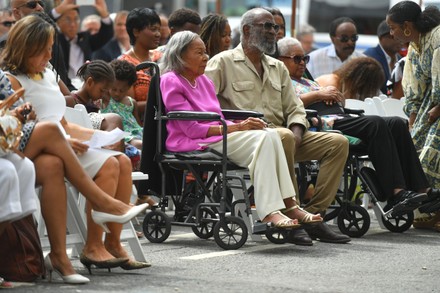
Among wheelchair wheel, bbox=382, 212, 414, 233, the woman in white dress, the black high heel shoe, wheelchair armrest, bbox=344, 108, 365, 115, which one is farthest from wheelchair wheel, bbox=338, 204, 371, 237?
the black high heel shoe

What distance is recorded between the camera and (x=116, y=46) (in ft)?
52.3

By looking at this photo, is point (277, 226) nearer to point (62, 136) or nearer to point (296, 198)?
point (296, 198)

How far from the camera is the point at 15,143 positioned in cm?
706

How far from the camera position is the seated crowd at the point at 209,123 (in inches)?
292

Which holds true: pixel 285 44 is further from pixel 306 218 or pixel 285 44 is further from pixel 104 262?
pixel 104 262

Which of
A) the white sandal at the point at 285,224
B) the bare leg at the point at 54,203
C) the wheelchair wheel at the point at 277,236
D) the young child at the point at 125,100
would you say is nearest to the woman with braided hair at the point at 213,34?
the young child at the point at 125,100

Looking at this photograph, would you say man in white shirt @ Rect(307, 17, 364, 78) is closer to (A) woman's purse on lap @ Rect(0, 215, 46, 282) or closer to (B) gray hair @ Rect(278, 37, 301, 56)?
(B) gray hair @ Rect(278, 37, 301, 56)

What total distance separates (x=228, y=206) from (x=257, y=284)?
8.04 ft

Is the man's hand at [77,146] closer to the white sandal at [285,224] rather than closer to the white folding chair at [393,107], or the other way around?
the white sandal at [285,224]

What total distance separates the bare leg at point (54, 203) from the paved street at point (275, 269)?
153mm

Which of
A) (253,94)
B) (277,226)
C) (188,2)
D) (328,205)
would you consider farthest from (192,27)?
(188,2)

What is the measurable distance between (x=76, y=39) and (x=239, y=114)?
5.57 meters

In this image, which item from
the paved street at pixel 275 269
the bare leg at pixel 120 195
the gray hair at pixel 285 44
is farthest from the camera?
the gray hair at pixel 285 44

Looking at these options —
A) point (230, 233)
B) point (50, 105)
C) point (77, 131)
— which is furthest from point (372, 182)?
point (50, 105)
